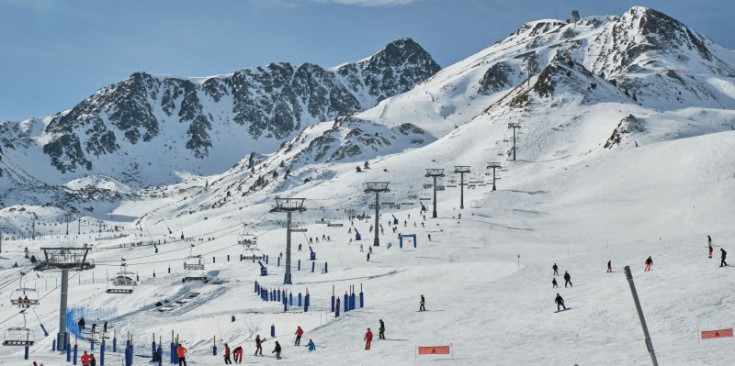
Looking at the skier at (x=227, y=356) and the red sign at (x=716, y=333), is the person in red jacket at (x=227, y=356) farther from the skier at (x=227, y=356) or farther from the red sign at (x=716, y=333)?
the red sign at (x=716, y=333)

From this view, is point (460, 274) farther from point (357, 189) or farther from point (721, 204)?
Answer: point (357, 189)

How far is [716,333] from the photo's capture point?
29.1m

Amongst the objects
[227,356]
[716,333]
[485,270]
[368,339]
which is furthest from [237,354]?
[485,270]

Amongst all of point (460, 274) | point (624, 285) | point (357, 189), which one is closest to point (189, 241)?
point (357, 189)

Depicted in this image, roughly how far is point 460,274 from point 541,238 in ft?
77.9

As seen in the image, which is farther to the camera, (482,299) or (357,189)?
(357,189)

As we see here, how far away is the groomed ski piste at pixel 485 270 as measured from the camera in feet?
109

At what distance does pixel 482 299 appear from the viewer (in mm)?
43750

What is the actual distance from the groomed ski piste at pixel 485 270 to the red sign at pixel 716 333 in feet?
2.23

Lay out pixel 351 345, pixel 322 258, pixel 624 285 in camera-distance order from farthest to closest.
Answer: pixel 322 258 < pixel 624 285 < pixel 351 345

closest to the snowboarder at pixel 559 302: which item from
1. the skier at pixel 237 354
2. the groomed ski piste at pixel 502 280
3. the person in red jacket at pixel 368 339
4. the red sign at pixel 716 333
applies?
the groomed ski piste at pixel 502 280

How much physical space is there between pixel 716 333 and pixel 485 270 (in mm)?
26271

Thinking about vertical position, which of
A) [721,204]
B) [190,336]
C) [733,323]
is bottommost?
[190,336]

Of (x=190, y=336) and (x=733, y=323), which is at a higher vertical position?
(x=733, y=323)
